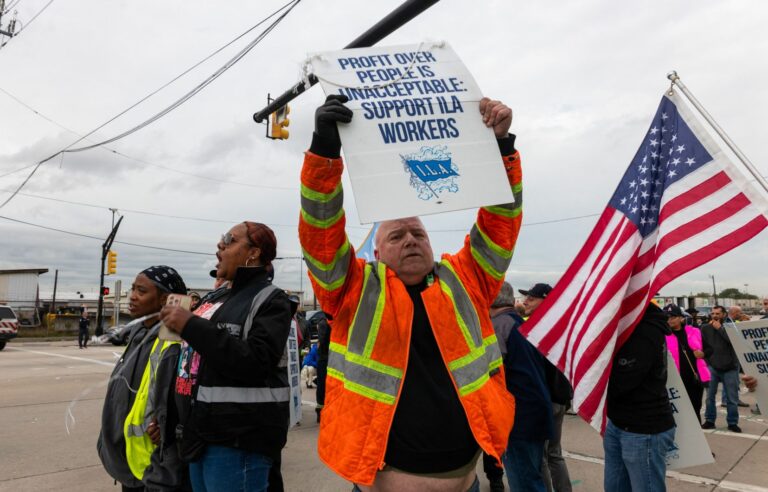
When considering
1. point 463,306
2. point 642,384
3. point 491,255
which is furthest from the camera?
point 642,384

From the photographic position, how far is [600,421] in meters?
3.04

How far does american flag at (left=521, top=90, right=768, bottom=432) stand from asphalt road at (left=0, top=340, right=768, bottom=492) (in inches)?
96.8

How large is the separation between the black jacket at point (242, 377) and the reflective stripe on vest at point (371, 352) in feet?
1.96

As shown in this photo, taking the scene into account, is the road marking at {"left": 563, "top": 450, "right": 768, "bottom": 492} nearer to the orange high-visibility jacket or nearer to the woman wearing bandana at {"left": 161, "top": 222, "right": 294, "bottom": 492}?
the orange high-visibility jacket

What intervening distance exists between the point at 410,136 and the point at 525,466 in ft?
8.81

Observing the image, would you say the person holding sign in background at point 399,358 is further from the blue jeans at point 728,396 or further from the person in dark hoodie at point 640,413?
the blue jeans at point 728,396

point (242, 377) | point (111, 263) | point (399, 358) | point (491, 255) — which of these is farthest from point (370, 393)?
point (111, 263)

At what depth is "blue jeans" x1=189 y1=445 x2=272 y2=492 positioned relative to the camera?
2336 mm

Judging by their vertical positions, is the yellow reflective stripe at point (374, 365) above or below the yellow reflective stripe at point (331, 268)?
below

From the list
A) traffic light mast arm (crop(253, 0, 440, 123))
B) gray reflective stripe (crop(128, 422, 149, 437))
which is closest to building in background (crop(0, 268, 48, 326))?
traffic light mast arm (crop(253, 0, 440, 123))

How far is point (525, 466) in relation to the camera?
3576 millimetres

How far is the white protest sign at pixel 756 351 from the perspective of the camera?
3.26 metres

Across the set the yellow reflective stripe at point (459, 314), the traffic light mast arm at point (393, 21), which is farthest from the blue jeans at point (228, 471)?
the traffic light mast arm at point (393, 21)

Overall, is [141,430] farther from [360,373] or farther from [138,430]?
[360,373]
